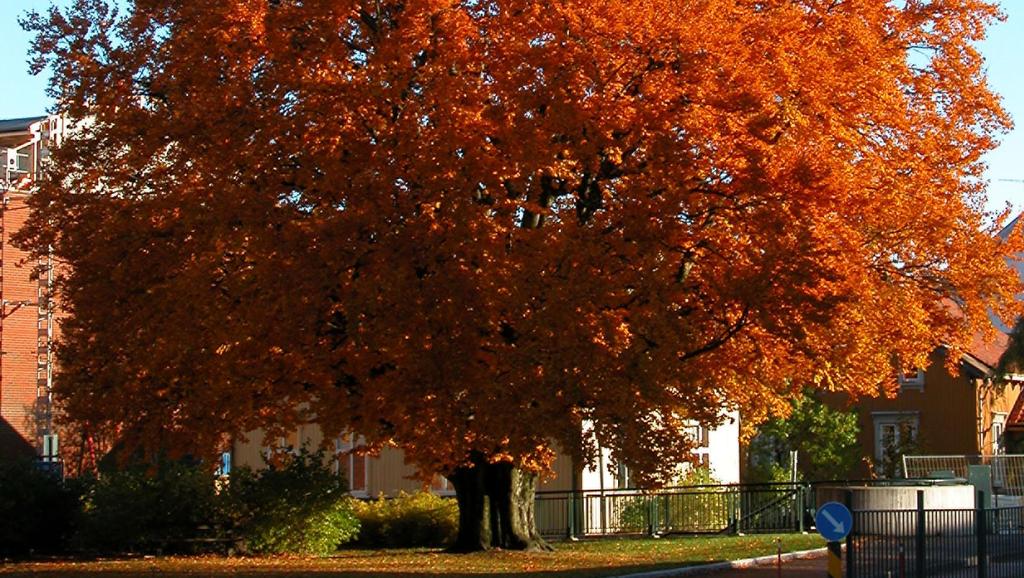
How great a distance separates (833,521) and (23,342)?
35800mm

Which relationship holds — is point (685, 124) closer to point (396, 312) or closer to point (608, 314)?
point (608, 314)

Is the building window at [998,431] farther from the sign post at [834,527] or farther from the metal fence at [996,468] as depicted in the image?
the sign post at [834,527]

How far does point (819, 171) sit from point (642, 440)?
4896 millimetres

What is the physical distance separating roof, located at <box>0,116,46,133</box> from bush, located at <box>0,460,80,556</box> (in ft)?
66.3

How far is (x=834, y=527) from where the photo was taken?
1672 centimetres

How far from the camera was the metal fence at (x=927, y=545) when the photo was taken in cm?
1930

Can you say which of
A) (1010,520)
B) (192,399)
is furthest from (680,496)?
(192,399)

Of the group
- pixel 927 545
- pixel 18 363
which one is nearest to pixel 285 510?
pixel 927 545

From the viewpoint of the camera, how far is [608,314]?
64.6 ft

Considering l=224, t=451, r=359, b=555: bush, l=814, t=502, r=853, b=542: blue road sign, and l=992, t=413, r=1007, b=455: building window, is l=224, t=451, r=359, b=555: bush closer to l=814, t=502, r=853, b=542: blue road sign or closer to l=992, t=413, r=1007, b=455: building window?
l=814, t=502, r=853, b=542: blue road sign

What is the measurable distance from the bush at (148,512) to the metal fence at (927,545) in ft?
48.4

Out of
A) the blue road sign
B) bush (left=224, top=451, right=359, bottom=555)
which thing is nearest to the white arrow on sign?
the blue road sign

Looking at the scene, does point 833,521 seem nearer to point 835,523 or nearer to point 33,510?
point 835,523

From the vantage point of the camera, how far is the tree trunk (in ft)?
88.3
